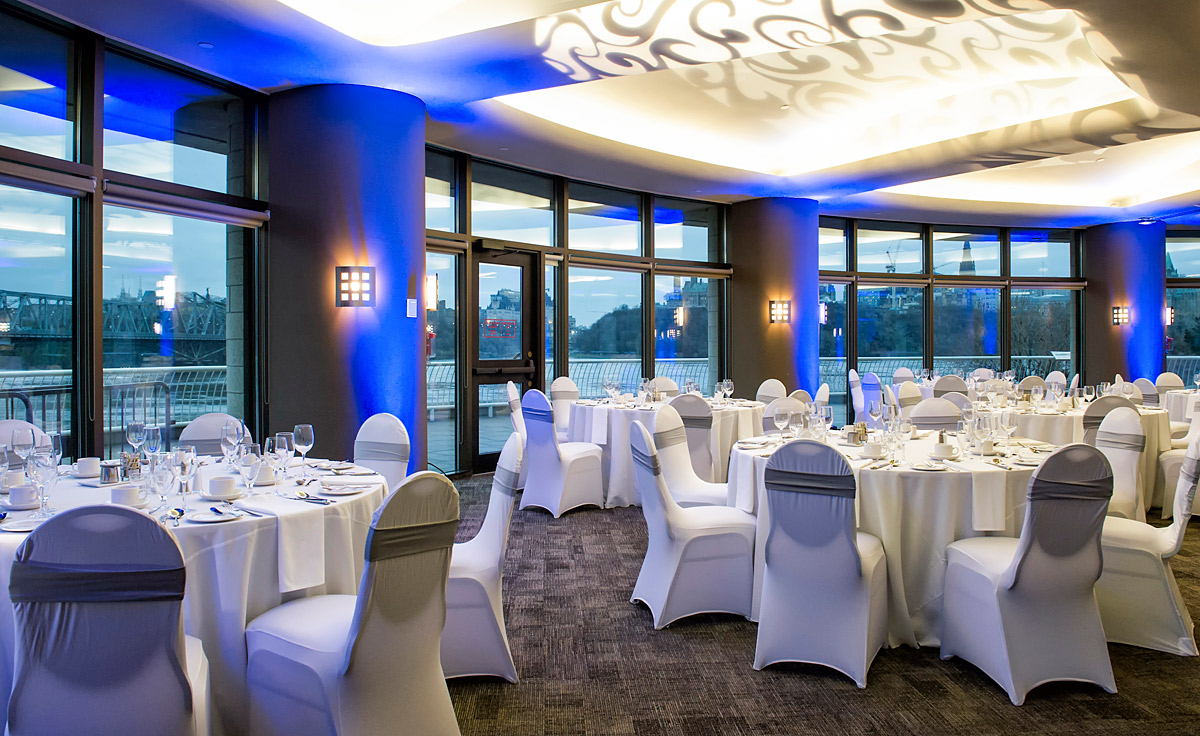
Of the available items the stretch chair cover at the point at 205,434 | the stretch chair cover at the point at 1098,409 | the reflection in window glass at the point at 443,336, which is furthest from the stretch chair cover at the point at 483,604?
the stretch chair cover at the point at 1098,409

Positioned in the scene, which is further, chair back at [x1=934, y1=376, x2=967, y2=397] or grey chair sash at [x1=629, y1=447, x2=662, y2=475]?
chair back at [x1=934, y1=376, x2=967, y2=397]

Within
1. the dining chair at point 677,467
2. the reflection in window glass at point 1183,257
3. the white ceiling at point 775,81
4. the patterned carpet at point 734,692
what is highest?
the white ceiling at point 775,81

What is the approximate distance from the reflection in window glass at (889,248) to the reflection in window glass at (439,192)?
7.38 metres

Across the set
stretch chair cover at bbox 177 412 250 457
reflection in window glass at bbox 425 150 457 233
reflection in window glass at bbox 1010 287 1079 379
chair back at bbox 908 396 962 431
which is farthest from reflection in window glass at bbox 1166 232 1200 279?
stretch chair cover at bbox 177 412 250 457

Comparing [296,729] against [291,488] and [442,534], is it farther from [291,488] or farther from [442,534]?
[291,488]

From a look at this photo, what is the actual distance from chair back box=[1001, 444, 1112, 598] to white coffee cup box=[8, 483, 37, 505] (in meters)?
3.82

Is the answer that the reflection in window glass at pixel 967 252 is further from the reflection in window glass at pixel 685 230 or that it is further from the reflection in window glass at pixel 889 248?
the reflection in window glass at pixel 685 230

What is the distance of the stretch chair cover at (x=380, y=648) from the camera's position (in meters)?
2.29

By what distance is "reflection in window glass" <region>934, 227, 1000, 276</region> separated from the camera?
13.2 meters

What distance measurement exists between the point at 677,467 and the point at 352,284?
3.17 meters

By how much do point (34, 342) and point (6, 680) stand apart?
337 cm

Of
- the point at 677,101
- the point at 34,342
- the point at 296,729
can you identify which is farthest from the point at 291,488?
the point at 677,101

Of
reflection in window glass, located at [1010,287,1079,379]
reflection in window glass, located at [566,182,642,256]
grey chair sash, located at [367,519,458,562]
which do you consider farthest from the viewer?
reflection in window glass, located at [1010,287,1079,379]

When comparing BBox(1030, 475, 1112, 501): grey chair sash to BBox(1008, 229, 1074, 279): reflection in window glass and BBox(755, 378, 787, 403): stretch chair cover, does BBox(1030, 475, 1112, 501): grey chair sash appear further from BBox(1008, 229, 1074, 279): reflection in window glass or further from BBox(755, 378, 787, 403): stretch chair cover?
BBox(1008, 229, 1074, 279): reflection in window glass
